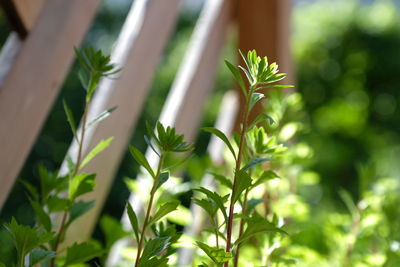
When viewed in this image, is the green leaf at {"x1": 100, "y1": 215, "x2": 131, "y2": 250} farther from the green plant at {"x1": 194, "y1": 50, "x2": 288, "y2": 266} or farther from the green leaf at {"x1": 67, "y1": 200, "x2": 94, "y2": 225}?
the green plant at {"x1": 194, "y1": 50, "x2": 288, "y2": 266}

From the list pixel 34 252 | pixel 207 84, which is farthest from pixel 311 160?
pixel 34 252

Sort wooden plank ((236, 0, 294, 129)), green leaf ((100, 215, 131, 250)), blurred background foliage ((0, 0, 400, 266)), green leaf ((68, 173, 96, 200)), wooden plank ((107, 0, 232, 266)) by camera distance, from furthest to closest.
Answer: blurred background foliage ((0, 0, 400, 266)) → wooden plank ((236, 0, 294, 129)) → wooden plank ((107, 0, 232, 266)) → green leaf ((100, 215, 131, 250)) → green leaf ((68, 173, 96, 200))

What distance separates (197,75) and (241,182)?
851 mm

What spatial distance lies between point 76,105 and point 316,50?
291 cm

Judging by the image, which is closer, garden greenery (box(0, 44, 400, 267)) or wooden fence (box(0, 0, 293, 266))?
garden greenery (box(0, 44, 400, 267))

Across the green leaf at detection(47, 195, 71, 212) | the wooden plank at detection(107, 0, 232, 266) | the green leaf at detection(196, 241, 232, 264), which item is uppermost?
the wooden plank at detection(107, 0, 232, 266)

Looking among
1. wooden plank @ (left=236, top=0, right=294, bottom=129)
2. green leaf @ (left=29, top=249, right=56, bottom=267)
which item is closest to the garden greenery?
green leaf @ (left=29, top=249, right=56, bottom=267)

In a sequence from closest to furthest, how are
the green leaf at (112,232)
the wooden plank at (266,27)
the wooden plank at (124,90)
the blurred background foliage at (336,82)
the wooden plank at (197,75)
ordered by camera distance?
the green leaf at (112,232) < the wooden plank at (124,90) < the wooden plank at (197,75) < the wooden plank at (266,27) < the blurred background foliage at (336,82)

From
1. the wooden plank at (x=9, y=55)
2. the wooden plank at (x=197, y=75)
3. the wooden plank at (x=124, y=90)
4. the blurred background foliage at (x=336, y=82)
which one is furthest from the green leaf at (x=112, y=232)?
the blurred background foliage at (x=336, y=82)

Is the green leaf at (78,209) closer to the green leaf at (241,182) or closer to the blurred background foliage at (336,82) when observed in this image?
the green leaf at (241,182)

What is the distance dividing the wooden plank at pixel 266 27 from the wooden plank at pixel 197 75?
5 centimetres

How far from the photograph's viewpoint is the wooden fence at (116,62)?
2.36 feet

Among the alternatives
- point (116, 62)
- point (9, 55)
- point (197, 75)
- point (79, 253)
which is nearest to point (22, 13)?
point (9, 55)

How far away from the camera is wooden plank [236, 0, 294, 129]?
140 centimetres
